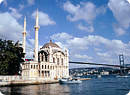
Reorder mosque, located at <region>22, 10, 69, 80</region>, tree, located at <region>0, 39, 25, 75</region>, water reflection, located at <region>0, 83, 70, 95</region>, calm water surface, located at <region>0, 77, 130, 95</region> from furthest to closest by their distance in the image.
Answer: mosque, located at <region>22, 10, 69, 80</region>
tree, located at <region>0, 39, 25, 75</region>
calm water surface, located at <region>0, 77, 130, 95</region>
water reflection, located at <region>0, 83, 70, 95</region>

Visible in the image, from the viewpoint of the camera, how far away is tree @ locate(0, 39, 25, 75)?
4218 cm

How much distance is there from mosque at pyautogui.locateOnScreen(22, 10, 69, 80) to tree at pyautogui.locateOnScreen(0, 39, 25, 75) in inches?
166

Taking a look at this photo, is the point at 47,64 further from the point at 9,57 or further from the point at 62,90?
the point at 62,90

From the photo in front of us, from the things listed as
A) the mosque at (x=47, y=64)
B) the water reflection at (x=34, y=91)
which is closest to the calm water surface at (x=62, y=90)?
the water reflection at (x=34, y=91)

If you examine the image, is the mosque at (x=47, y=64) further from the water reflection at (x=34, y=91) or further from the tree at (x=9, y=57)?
the water reflection at (x=34, y=91)

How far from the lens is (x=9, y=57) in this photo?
4319 centimetres

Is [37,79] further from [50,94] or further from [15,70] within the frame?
[50,94]

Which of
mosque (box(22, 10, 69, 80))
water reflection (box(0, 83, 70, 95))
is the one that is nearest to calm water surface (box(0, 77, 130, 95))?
water reflection (box(0, 83, 70, 95))

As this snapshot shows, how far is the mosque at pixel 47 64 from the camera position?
5553 centimetres

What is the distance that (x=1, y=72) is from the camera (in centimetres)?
4166

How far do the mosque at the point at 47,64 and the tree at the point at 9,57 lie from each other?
4.23m

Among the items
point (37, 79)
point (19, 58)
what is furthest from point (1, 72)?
point (37, 79)

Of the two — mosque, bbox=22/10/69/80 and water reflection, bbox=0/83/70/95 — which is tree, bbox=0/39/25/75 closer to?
mosque, bbox=22/10/69/80

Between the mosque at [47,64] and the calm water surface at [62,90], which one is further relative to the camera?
the mosque at [47,64]
